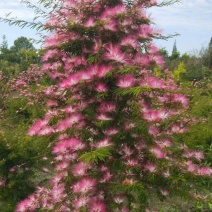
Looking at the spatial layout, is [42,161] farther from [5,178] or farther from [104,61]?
[104,61]

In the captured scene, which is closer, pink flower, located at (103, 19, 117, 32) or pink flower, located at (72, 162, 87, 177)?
pink flower, located at (103, 19, 117, 32)

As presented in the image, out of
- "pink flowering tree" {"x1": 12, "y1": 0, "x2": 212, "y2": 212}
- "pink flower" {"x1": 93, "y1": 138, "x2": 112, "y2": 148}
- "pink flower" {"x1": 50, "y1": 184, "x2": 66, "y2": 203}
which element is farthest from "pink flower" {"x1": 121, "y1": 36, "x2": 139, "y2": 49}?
"pink flower" {"x1": 50, "y1": 184, "x2": 66, "y2": 203}

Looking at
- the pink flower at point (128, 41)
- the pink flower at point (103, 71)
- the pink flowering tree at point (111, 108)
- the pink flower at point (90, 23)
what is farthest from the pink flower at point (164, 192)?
the pink flower at point (90, 23)

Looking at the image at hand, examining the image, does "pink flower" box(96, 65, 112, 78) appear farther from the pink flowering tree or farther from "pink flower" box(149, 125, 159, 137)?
"pink flower" box(149, 125, 159, 137)

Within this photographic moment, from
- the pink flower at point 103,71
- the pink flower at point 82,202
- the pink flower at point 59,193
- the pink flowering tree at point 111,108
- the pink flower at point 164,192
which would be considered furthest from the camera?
the pink flower at point 59,193

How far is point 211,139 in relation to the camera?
20.5ft

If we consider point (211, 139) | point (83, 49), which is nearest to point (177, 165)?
point (83, 49)

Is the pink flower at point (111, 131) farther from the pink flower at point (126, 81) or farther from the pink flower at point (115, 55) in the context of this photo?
the pink flower at point (115, 55)

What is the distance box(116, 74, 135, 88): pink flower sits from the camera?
102 inches

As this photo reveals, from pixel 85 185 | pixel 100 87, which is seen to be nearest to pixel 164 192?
pixel 85 185

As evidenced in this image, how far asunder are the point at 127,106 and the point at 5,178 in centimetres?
258

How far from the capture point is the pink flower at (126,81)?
2.58m

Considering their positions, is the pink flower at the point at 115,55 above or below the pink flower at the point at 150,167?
above

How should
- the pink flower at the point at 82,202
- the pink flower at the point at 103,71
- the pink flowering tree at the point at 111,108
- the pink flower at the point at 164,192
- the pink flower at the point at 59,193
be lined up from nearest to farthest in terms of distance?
the pink flower at the point at 103,71, the pink flowering tree at the point at 111,108, the pink flower at the point at 82,202, the pink flower at the point at 164,192, the pink flower at the point at 59,193
